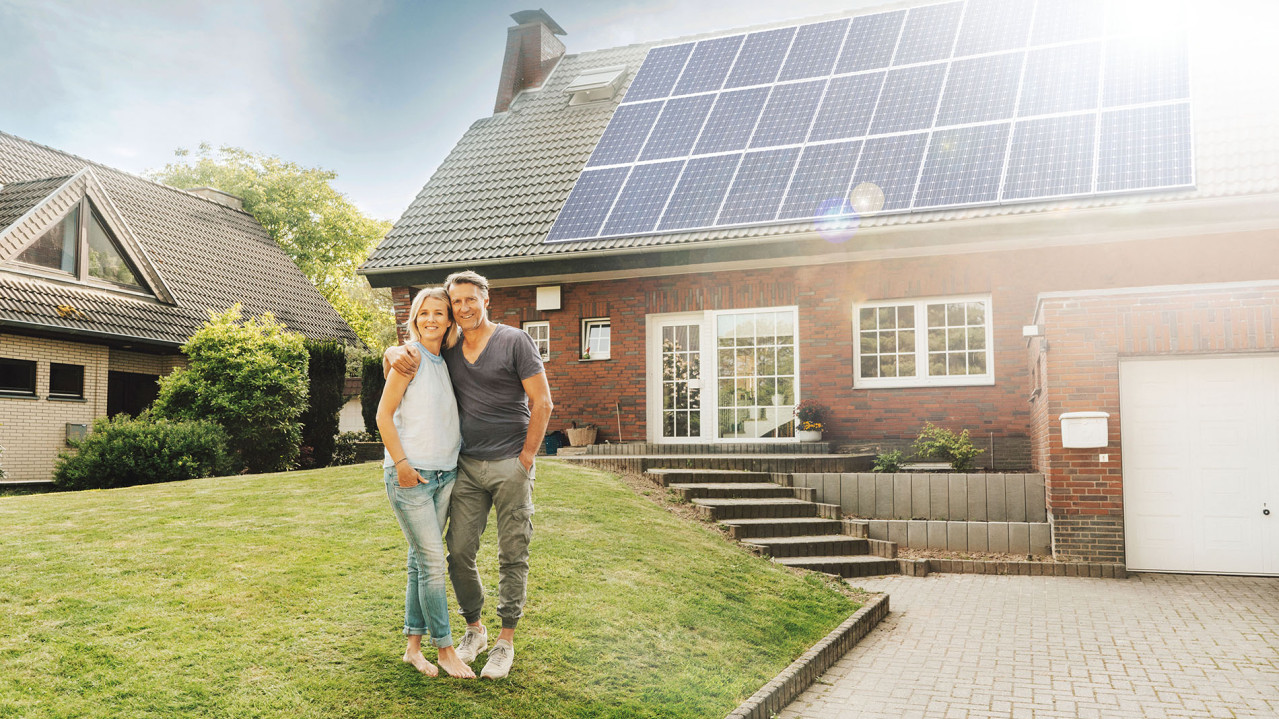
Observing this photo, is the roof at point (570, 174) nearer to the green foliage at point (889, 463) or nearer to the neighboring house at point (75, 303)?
the green foliage at point (889, 463)

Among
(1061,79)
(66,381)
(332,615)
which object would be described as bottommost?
(332,615)

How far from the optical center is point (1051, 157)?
12641 millimetres

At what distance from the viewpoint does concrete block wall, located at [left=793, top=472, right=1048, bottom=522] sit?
10562 mm

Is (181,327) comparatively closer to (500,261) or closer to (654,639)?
(500,261)

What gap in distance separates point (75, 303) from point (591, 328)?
30.1ft

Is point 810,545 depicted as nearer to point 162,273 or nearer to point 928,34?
point 928,34

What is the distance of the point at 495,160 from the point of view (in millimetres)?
18125

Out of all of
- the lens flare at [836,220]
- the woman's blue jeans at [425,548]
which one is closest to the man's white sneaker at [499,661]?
the woman's blue jeans at [425,548]

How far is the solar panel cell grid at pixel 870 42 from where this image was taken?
51.2ft

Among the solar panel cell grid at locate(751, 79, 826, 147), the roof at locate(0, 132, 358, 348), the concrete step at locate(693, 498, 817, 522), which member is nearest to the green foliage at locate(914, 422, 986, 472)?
the concrete step at locate(693, 498, 817, 522)

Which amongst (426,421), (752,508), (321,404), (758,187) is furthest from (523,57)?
(426,421)

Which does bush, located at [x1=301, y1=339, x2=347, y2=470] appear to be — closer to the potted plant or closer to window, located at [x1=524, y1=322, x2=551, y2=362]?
window, located at [x1=524, y1=322, x2=551, y2=362]

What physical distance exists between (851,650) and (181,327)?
15955 mm

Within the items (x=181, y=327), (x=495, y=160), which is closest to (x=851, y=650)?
(x=495, y=160)
